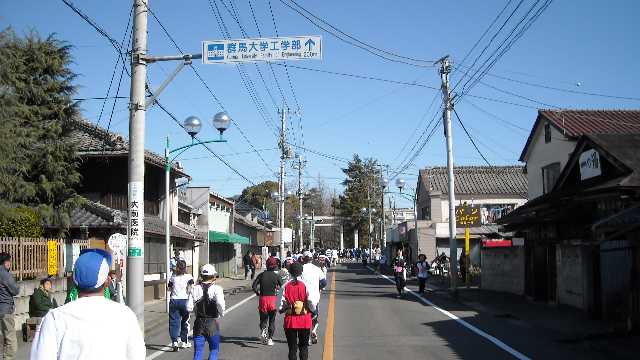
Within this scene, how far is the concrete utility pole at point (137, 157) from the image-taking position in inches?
430

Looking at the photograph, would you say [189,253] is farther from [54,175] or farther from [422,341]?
[422,341]

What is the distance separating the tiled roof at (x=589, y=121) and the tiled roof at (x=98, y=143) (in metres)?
16.3

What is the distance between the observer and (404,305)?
2145 cm

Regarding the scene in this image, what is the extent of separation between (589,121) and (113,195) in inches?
798

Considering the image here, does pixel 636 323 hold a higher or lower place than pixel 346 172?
lower

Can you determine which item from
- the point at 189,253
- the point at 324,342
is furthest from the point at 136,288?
the point at 189,253

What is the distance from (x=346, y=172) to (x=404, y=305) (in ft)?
269

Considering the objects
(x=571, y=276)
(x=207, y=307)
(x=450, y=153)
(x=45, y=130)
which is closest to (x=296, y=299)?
(x=207, y=307)

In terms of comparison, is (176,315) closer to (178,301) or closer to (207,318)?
(178,301)

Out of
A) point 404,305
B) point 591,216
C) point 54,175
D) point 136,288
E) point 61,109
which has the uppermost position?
point 61,109

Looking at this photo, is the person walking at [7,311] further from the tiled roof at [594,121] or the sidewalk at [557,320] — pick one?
the tiled roof at [594,121]

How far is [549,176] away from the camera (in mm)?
28641

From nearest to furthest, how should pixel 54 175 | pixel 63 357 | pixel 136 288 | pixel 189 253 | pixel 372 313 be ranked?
pixel 63 357, pixel 136 288, pixel 372 313, pixel 54 175, pixel 189 253

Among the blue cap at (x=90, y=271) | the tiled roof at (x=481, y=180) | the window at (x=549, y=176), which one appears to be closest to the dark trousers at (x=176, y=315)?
the blue cap at (x=90, y=271)
